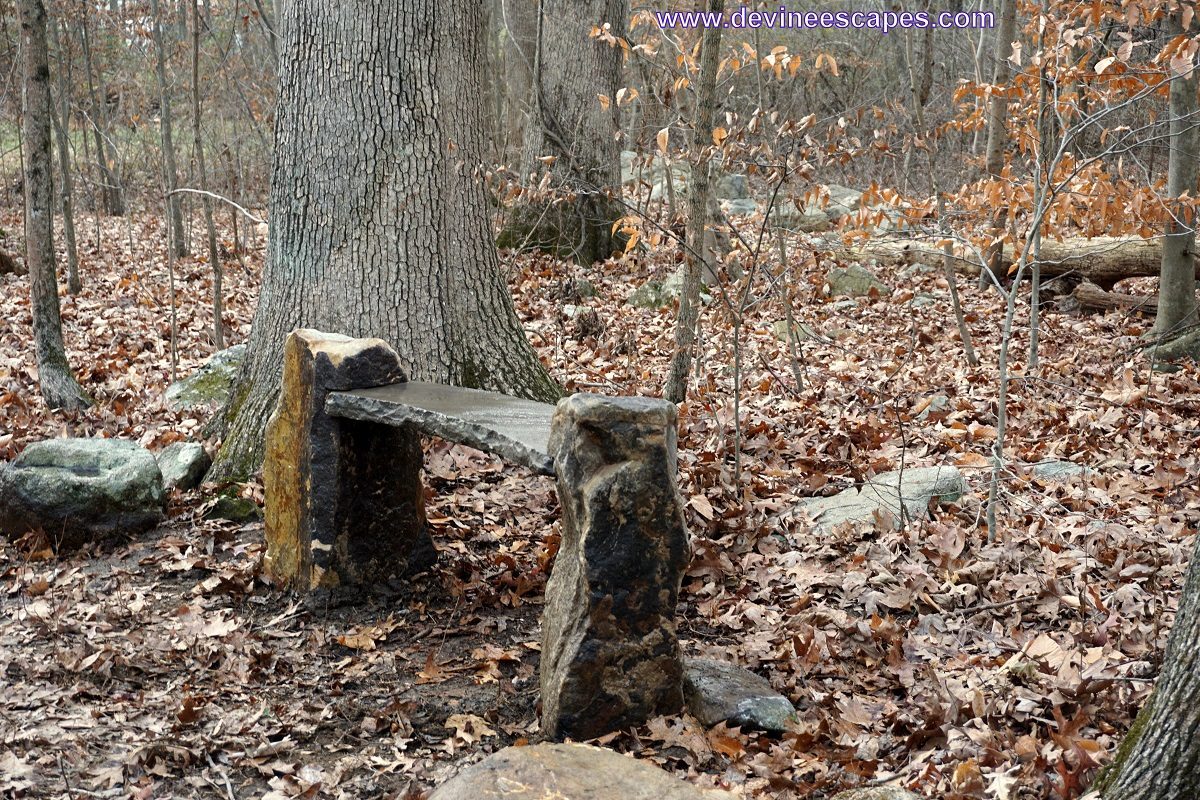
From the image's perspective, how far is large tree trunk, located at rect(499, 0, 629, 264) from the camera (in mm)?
11477

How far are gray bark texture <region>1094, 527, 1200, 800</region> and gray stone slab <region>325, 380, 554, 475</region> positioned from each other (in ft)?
6.46

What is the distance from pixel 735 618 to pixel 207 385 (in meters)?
4.42

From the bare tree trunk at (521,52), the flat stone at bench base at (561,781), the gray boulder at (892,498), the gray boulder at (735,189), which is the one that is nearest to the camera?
the flat stone at bench base at (561,781)

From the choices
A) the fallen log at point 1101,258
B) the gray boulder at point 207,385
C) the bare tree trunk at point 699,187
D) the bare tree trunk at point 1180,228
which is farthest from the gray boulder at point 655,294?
the gray boulder at point 207,385

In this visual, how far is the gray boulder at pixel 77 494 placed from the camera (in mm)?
5113

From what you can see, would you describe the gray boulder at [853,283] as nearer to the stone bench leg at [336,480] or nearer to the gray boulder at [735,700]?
the stone bench leg at [336,480]

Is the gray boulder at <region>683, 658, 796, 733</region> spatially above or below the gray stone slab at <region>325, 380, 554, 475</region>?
below

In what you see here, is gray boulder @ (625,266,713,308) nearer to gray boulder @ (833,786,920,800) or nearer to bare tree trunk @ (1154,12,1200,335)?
bare tree trunk @ (1154,12,1200,335)

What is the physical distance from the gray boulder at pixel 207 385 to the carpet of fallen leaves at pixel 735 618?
0.18 m

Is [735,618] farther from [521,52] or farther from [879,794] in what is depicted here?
[521,52]

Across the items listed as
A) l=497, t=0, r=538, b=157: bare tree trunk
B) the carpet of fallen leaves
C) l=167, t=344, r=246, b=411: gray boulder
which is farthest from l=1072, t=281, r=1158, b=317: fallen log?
l=167, t=344, r=246, b=411: gray boulder

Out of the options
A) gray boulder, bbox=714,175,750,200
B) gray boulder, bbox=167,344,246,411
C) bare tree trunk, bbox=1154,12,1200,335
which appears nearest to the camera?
gray boulder, bbox=167,344,246,411

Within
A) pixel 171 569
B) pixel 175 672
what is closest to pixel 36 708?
pixel 175 672

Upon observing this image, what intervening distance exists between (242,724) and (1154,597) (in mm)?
3625
